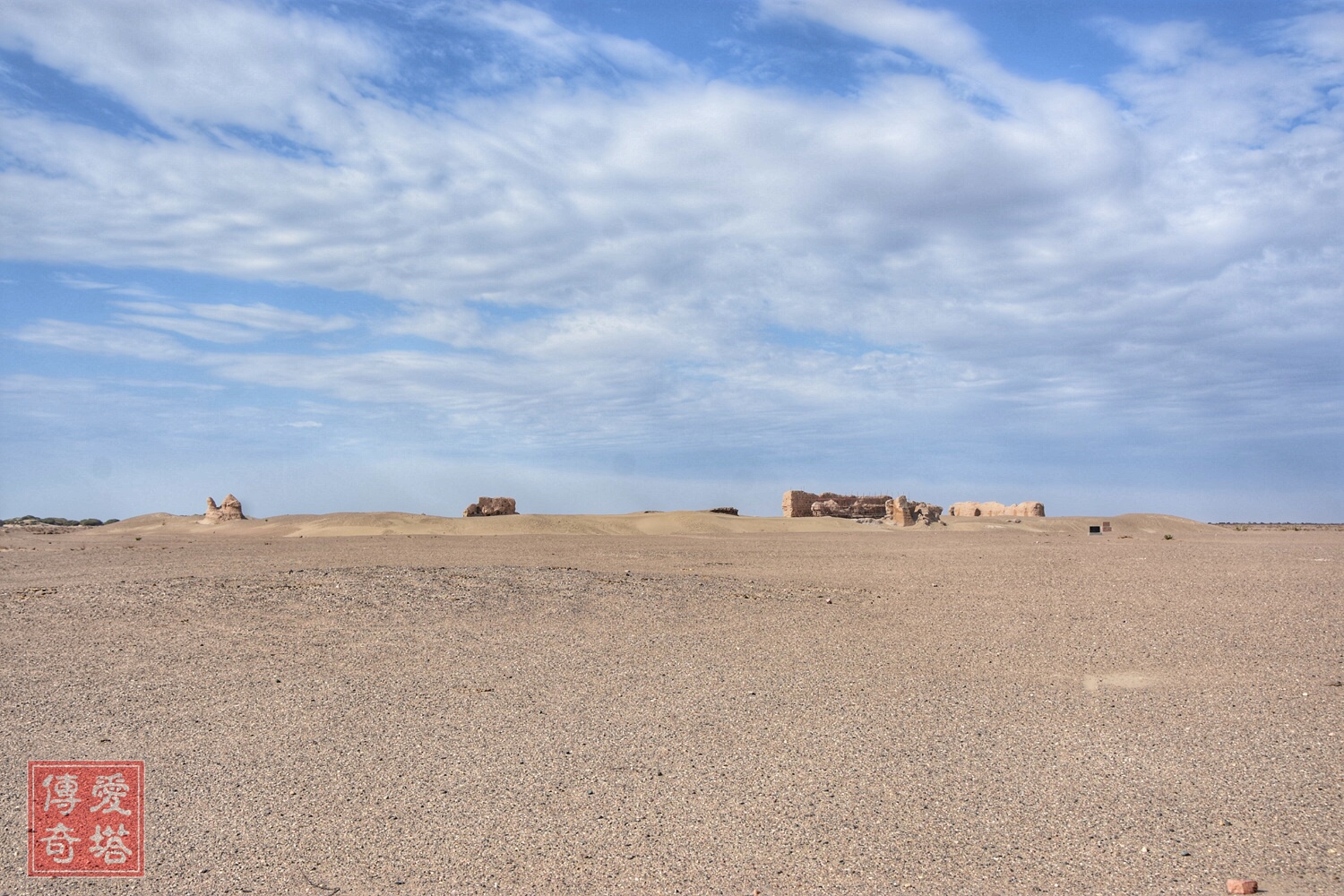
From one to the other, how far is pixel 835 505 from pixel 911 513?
3.49 metres

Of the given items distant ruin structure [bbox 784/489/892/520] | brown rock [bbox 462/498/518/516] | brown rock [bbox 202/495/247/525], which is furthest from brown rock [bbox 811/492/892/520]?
brown rock [bbox 202/495/247/525]

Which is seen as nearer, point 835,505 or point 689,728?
point 689,728

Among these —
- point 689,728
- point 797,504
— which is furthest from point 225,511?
point 689,728

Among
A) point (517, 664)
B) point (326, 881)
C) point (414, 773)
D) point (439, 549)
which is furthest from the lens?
point (439, 549)

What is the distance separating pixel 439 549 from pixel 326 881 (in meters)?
15.4

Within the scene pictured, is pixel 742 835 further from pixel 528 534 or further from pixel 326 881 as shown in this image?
pixel 528 534

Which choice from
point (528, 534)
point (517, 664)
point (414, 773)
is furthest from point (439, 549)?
point (414, 773)

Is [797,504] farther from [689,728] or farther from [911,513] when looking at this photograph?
[689,728]

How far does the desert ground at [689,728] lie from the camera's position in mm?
4320

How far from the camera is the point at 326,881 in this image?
4.11 meters

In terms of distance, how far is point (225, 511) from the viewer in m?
31.2

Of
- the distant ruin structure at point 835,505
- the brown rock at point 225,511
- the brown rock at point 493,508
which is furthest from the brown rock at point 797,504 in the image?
the brown rock at point 225,511

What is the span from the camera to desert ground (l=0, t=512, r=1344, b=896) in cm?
432

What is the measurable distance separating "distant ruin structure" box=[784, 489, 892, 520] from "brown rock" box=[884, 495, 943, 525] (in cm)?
188
